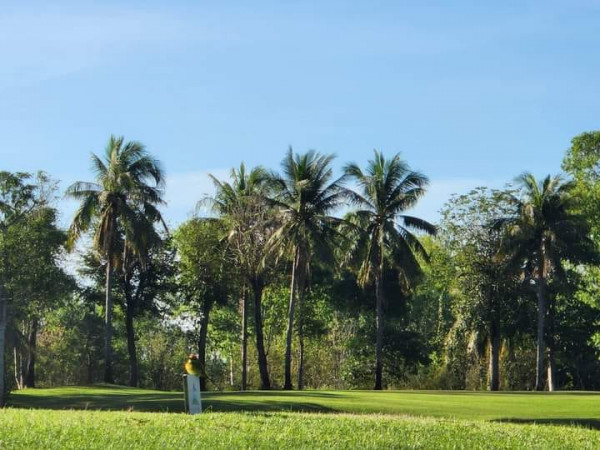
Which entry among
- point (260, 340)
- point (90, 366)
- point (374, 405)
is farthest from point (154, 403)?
point (90, 366)

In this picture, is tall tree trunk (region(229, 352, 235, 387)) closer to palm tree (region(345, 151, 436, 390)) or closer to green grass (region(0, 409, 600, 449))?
palm tree (region(345, 151, 436, 390))

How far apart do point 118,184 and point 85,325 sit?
25705mm

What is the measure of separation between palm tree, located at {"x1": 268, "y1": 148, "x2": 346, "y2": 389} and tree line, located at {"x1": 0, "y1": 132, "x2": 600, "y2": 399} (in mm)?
99

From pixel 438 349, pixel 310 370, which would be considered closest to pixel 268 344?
pixel 310 370

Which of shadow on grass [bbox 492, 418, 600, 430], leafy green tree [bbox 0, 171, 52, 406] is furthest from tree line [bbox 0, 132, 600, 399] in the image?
shadow on grass [bbox 492, 418, 600, 430]

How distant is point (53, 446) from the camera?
14586 mm

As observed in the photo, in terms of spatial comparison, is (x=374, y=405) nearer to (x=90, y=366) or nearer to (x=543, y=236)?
(x=543, y=236)

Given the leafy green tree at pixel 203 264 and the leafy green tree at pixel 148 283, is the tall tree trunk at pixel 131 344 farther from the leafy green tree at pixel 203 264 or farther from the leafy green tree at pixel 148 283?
the leafy green tree at pixel 203 264

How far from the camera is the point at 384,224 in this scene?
54.9 meters

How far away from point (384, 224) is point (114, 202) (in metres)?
15.3

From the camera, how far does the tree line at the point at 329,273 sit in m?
53.3

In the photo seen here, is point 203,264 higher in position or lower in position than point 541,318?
higher

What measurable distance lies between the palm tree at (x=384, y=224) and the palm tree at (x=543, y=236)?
249 inches

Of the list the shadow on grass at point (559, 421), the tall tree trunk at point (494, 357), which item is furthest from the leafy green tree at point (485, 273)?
the shadow on grass at point (559, 421)
